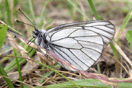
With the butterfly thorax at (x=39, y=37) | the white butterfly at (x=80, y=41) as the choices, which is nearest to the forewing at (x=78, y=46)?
the white butterfly at (x=80, y=41)

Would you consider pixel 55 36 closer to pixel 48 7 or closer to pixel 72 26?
pixel 72 26

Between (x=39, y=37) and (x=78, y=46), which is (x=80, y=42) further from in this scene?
(x=39, y=37)

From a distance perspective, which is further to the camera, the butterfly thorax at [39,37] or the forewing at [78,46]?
the forewing at [78,46]

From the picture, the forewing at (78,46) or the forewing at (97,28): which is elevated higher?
the forewing at (97,28)

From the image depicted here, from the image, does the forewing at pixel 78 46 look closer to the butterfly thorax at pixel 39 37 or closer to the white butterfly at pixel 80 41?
the white butterfly at pixel 80 41

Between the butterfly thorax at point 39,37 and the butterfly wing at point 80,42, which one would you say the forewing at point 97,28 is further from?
the butterfly thorax at point 39,37

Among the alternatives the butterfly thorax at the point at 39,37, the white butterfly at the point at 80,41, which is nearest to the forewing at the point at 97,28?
the white butterfly at the point at 80,41

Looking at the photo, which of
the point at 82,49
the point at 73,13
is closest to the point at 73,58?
the point at 82,49
